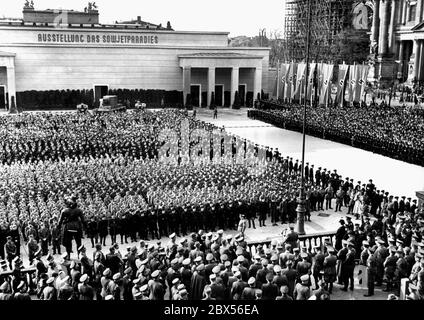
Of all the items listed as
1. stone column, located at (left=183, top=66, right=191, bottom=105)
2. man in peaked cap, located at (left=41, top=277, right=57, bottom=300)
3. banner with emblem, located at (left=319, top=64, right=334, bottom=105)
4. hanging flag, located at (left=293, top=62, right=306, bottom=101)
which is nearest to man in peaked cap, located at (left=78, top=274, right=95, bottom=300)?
man in peaked cap, located at (left=41, top=277, right=57, bottom=300)

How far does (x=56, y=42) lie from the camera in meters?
52.4

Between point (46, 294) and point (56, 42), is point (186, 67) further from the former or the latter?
point (46, 294)

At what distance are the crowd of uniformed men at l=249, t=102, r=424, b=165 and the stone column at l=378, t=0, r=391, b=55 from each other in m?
26.6

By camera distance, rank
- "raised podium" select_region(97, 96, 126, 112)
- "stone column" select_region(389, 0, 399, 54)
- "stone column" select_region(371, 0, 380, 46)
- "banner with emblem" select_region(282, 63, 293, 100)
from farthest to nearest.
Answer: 1. "stone column" select_region(371, 0, 380, 46)
2. "stone column" select_region(389, 0, 399, 54)
3. "banner with emblem" select_region(282, 63, 293, 100)
4. "raised podium" select_region(97, 96, 126, 112)

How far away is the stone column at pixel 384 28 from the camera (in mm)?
68438

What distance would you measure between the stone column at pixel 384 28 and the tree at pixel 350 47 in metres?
4.83

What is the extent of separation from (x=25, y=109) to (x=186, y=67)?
17302mm

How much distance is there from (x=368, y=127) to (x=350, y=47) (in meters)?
42.4

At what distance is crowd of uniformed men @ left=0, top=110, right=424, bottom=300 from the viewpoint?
10391 millimetres

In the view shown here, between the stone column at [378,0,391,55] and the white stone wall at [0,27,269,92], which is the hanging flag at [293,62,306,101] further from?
the stone column at [378,0,391,55]

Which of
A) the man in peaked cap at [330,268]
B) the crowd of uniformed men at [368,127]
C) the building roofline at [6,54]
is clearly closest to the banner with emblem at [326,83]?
the crowd of uniformed men at [368,127]

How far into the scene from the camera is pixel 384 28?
6881cm
